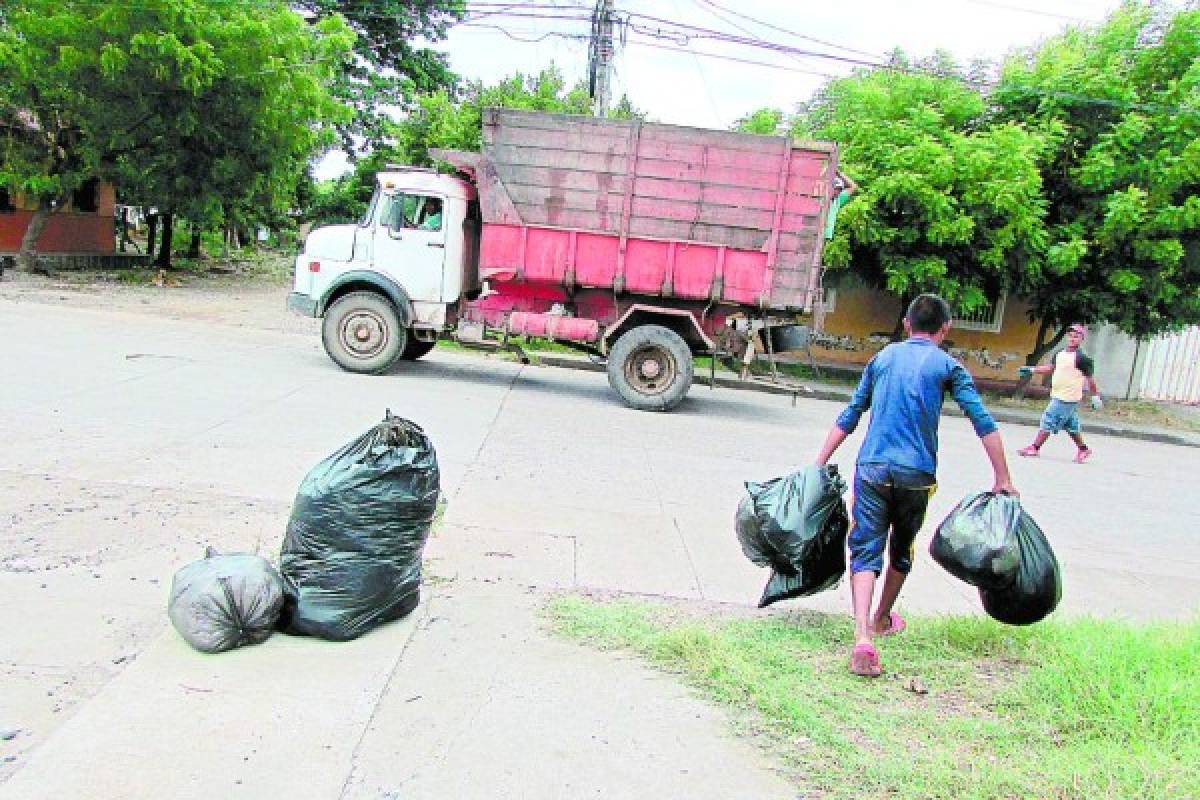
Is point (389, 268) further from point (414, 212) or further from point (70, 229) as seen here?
point (70, 229)

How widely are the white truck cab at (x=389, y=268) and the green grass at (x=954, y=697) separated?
789 cm

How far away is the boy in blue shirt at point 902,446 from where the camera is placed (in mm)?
3904

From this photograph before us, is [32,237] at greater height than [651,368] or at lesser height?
greater

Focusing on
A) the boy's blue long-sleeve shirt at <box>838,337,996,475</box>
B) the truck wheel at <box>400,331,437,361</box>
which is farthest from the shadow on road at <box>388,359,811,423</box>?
the boy's blue long-sleeve shirt at <box>838,337,996,475</box>

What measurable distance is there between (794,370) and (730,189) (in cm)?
777

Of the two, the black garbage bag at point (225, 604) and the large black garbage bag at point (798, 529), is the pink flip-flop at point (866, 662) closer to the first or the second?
the large black garbage bag at point (798, 529)

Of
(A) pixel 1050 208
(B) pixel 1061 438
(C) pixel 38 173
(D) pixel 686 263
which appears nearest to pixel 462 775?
(D) pixel 686 263

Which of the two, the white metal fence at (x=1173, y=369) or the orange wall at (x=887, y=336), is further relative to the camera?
the white metal fence at (x=1173, y=369)

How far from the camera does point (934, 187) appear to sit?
45.3 feet

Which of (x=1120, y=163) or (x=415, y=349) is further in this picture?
(x=1120, y=163)

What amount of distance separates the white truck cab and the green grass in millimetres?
7893

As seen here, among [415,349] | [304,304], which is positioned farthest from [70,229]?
[304,304]

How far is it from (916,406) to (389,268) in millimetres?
8906

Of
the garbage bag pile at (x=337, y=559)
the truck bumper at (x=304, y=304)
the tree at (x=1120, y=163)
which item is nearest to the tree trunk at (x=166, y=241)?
the truck bumper at (x=304, y=304)
